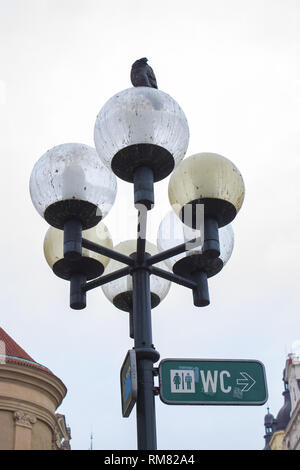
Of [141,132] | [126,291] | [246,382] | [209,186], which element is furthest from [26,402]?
[141,132]

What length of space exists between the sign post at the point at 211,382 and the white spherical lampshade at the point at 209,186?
40.7 inches

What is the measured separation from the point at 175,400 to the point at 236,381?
47cm

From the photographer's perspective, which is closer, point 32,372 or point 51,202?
point 51,202

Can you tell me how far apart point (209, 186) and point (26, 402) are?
17.6m

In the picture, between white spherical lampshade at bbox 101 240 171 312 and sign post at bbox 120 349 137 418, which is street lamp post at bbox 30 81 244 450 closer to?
sign post at bbox 120 349 137 418

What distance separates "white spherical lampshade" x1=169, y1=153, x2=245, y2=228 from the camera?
4.38m

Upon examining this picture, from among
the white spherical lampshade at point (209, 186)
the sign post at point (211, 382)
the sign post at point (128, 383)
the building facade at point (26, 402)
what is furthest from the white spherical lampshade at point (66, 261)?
the building facade at point (26, 402)

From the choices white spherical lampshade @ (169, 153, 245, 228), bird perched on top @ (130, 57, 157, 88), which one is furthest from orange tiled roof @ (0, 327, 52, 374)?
white spherical lampshade @ (169, 153, 245, 228)

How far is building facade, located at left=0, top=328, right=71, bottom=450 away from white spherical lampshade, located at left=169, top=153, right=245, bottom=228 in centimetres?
1702

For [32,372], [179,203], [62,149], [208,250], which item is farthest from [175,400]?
[32,372]

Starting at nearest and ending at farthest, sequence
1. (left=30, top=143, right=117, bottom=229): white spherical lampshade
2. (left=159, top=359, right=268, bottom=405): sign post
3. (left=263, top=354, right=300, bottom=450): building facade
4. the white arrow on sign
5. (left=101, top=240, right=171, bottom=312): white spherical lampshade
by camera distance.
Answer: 1. (left=159, top=359, right=268, bottom=405): sign post
2. the white arrow on sign
3. (left=30, top=143, right=117, bottom=229): white spherical lampshade
4. (left=101, top=240, right=171, bottom=312): white spherical lampshade
5. (left=263, top=354, right=300, bottom=450): building facade

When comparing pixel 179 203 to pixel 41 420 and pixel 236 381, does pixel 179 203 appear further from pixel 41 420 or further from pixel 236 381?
pixel 41 420

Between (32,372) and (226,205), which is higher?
(32,372)

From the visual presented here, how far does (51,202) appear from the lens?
438 cm
